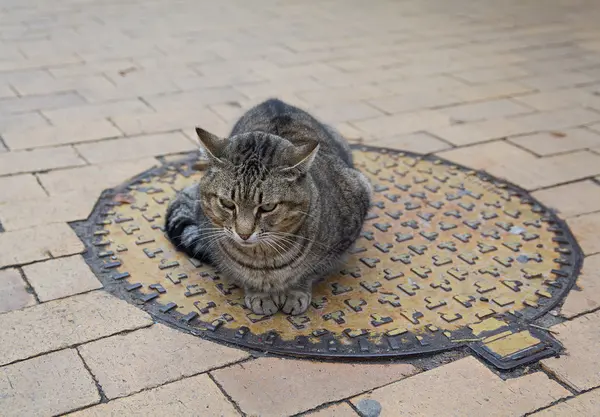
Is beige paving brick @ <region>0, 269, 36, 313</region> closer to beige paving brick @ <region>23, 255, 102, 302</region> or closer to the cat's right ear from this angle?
beige paving brick @ <region>23, 255, 102, 302</region>

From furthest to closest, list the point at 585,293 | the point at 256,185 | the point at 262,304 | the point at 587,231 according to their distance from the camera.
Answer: the point at 587,231
the point at 585,293
the point at 262,304
the point at 256,185

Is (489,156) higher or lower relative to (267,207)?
lower

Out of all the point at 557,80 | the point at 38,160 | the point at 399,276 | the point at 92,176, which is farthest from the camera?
the point at 557,80

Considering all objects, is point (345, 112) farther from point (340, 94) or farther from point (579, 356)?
point (579, 356)

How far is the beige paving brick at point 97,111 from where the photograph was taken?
5.33 m

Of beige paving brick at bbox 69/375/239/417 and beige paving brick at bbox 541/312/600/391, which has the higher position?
beige paving brick at bbox 541/312/600/391

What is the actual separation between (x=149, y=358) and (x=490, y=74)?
4.77 meters

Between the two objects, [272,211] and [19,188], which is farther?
[19,188]

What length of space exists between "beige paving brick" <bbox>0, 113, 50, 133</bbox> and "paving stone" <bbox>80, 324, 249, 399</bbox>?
105 inches

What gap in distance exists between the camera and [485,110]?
5.76 meters

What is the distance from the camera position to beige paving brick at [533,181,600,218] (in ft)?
13.9

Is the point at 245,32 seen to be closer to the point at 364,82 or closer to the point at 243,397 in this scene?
the point at 364,82

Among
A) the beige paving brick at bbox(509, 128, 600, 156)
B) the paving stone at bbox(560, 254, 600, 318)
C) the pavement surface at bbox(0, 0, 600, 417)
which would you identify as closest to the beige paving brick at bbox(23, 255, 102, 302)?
the pavement surface at bbox(0, 0, 600, 417)

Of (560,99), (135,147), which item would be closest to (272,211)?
(135,147)
